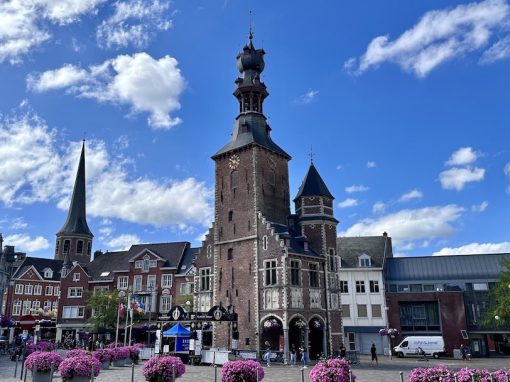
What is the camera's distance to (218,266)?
52.5m

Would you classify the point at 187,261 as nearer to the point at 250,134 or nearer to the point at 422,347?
the point at 250,134

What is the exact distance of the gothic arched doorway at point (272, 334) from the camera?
1840 inches

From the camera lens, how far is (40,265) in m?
91.0

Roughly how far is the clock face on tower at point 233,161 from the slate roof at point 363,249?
65.6 feet

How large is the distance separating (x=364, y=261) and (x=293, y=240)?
65.4ft

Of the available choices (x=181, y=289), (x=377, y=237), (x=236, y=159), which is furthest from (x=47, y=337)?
(x=377, y=237)

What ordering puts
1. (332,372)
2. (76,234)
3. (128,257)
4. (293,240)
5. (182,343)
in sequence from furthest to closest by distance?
1. (76,234)
2. (128,257)
3. (293,240)
4. (182,343)
5. (332,372)

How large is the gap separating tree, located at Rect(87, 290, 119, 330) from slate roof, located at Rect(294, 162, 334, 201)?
93.8 ft

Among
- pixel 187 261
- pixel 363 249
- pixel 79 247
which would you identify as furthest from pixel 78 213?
pixel 363 249

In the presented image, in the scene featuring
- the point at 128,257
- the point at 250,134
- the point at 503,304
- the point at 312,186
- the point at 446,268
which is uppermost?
the point at 250,134

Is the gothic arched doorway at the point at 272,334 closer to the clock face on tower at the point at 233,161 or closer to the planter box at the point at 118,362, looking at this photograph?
the planter box at the point at 118,362

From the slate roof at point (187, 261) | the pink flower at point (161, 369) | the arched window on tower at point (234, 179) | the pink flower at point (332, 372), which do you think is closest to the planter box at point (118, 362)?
the pink flower at point (161, 369)

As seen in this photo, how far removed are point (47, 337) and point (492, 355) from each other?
214 feet

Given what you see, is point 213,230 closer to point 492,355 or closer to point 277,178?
point 277,178
